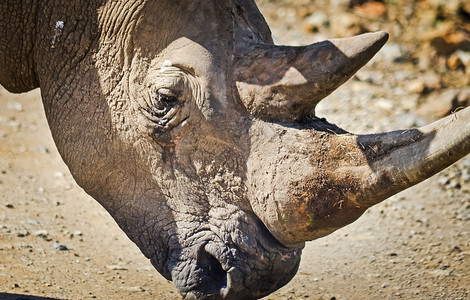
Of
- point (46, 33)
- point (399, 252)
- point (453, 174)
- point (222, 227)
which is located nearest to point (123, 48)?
point (46, 33)

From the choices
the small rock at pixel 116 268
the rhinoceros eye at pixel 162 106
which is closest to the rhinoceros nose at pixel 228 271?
the rhinoceros eye at pixel 162 106

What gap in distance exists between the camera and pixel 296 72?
10.1ft

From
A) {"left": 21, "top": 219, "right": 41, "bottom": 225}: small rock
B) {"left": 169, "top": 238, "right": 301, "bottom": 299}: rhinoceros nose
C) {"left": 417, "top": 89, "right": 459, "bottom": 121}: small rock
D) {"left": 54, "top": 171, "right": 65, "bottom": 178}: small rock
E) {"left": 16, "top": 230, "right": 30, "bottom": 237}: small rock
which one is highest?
{"left": 54, "top": 171, "right": 65, "bottom": 178}: small rock

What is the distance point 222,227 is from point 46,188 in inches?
125

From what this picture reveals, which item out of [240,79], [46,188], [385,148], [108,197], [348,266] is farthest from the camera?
[46,188]

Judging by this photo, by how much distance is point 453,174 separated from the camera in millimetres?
6477

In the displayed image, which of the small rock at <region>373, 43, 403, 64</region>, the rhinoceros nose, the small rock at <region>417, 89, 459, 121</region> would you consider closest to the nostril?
the rhinoceros nose

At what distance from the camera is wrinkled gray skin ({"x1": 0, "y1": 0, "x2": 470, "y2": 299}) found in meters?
3.00

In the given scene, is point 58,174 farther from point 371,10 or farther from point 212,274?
point 371,10

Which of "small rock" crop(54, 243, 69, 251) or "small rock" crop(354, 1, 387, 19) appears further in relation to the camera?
"small rock" crop(354, 1, 387, 19)

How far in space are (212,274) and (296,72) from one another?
108 cm

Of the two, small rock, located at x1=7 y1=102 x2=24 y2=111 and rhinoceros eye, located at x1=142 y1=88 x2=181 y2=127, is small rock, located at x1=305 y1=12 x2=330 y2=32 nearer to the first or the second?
small rock, located at x1=7 y1=102 x2=24 y2=111

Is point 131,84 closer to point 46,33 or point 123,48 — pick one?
point 123,48

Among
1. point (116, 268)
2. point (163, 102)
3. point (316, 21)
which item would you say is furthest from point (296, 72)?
point (316, 21)
